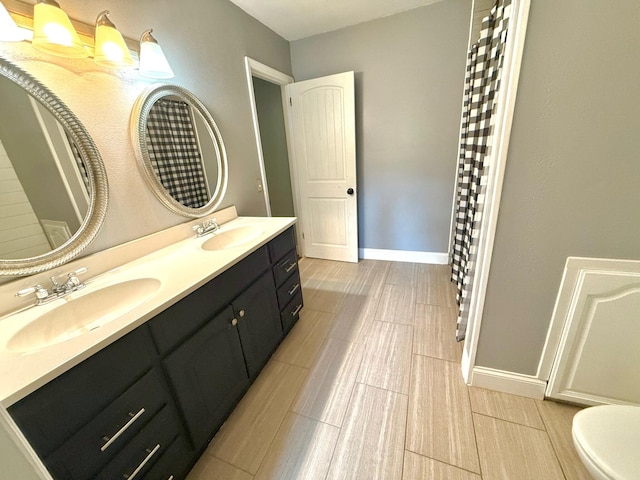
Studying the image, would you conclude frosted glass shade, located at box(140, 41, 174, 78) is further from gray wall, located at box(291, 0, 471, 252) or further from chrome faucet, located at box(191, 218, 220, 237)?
gray wall, located at box(291, 0, 471, 252)

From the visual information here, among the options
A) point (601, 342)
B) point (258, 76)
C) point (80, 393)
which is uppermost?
point (258, 76)

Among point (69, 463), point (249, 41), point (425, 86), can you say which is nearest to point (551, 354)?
point (69, 463)

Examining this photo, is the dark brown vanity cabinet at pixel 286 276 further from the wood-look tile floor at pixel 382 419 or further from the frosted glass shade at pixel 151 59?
the frosted glass shade at pixel 151 59

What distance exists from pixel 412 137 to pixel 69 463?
2.87 m

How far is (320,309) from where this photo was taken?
215 cm

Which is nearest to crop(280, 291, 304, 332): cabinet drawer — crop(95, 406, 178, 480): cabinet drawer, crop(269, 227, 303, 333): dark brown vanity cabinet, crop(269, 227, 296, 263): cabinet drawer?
crop(269, 227, 303, 333): dark brown vanity cabinet

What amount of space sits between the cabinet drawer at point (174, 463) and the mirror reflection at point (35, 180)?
3.06 ft

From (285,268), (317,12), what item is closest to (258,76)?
(317,12)

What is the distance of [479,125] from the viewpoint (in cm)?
152

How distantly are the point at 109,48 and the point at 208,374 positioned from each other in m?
1.48

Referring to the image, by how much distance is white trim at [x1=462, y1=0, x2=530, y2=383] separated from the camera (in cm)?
87

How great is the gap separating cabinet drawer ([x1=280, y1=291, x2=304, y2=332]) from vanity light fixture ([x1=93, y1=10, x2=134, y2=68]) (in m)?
1.58

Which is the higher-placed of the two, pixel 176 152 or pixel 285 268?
pixel 176 152

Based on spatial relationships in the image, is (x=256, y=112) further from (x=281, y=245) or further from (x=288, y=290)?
(x=288, y=290)
